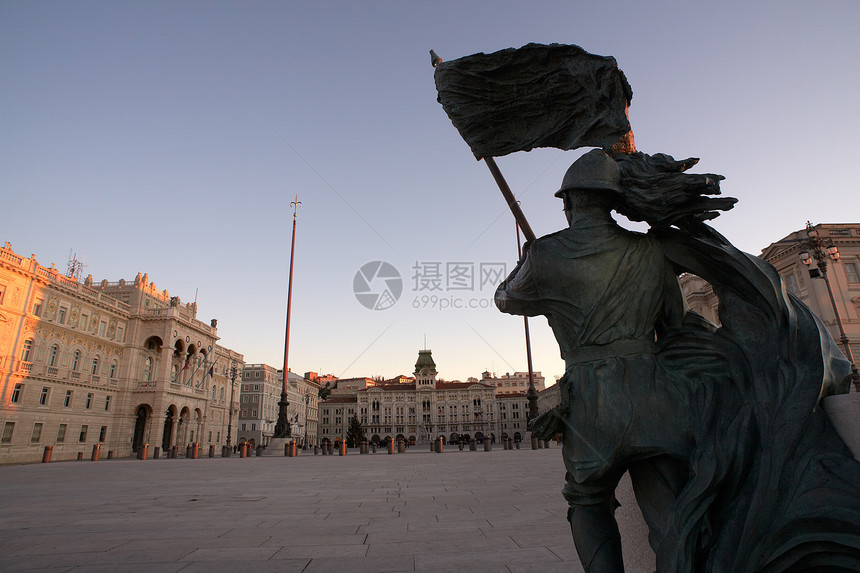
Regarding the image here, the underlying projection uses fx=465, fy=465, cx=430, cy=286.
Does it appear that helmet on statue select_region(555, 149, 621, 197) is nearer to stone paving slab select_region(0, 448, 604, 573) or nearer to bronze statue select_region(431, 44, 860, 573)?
bronze statue select_region(431, 44, 860, 573)

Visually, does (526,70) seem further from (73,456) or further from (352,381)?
(352,381)

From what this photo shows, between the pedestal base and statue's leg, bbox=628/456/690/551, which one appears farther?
the pedestal base

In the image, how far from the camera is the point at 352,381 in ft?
420

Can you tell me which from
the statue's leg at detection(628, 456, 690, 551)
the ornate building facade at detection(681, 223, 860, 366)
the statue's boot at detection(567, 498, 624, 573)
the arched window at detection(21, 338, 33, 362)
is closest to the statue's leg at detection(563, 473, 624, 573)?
the statue's boot at detection(567, 498, 624, 573)

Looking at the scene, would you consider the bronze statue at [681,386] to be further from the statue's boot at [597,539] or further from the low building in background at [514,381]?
the low building in background at [514,381]

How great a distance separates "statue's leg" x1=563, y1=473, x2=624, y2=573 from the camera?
1.89m

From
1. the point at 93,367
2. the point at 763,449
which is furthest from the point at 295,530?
the point at 93,367

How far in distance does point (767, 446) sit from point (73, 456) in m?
44.0

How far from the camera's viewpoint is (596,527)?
192cm

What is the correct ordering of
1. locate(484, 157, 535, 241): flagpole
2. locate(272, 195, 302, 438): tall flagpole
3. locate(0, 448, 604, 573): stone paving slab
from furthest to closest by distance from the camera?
locate(272, 195, 302, 438): tall flagpole, locate(0, 448, 604, 573): stone paving slab, locate(484, 157, 535, 241): flagpole

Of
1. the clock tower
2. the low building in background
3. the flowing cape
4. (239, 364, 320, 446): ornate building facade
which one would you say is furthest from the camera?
the low building in background

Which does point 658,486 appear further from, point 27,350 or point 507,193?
point 27,350

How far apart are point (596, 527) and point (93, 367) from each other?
4515 cm

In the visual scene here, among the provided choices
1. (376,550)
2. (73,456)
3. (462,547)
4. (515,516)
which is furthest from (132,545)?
(73,456)
